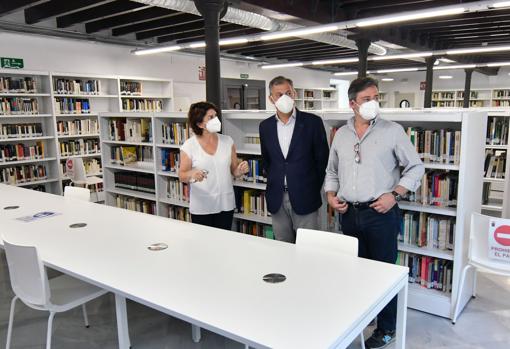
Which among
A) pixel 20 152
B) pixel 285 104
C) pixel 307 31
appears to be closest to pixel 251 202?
pixel 285 104

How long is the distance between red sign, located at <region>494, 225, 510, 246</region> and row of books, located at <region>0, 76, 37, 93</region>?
6.70 meters

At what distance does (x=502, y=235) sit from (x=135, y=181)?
403 cm

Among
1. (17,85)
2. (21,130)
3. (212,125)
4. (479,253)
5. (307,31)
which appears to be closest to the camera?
(479,253)

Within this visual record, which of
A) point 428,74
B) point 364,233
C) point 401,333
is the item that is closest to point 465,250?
point 364,233

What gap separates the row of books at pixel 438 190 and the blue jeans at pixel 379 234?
2.20 ft

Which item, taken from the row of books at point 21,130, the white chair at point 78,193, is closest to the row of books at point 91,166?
the row of books at point 21,130

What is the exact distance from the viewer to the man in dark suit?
2.83 metres

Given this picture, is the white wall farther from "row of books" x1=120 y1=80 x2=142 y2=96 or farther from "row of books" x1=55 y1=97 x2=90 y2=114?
"row of books" x1=55 y1=97 x2=90 y2=114

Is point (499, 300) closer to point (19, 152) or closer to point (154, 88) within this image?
point (19, 152)

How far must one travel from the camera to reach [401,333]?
191 cm

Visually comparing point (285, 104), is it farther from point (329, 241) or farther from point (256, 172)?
point (256, 172)

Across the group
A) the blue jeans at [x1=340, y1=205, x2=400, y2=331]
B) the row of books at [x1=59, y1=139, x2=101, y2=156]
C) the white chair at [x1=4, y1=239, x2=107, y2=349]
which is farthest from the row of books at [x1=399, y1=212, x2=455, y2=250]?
the row of books at [x1=59, y1=139, x2=101, y2=156]

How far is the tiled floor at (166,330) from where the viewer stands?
2762 mm

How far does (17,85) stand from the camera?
640 centimetres
